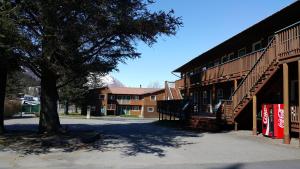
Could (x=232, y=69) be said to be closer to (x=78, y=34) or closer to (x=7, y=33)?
(x=78, y=34)

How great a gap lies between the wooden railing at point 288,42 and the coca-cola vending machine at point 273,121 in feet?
8.83

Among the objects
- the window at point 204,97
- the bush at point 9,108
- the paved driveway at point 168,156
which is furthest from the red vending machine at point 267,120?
the bush at point 9,108

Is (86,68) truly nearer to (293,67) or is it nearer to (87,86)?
(293,67)

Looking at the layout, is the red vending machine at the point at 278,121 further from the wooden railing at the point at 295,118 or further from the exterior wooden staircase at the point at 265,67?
the exterior wooden staircase at the point at 265,67

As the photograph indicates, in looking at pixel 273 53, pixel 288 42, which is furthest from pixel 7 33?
pixel 273 53

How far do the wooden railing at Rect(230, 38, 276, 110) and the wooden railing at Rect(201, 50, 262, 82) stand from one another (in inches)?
50.1

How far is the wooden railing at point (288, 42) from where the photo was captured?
18000 millimetres

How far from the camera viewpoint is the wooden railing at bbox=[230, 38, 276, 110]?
20566 millimetres

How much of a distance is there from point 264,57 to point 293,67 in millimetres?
1559

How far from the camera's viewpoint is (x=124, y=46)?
875 inches

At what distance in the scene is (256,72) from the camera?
22344 millimetres

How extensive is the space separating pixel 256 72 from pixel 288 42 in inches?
149

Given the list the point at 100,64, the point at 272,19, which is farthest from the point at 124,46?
the point at 272,19

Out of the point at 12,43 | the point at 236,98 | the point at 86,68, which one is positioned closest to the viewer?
the point at 12,43
